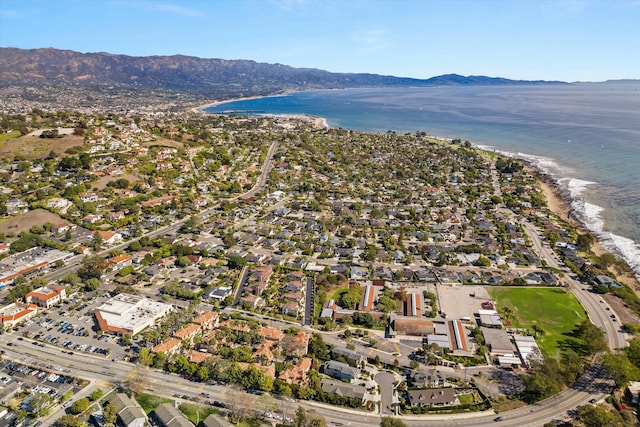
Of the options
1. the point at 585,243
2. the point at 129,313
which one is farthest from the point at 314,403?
the point at 585,243

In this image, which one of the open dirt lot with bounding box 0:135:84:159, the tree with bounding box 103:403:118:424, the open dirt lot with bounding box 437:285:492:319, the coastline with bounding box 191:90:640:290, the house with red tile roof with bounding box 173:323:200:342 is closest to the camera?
the tree with bounding box 103:403:118:424

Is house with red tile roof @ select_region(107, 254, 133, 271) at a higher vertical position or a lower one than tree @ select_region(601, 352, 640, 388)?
lower

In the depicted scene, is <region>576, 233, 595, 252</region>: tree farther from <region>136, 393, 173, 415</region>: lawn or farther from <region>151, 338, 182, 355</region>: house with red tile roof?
<region>136, 393, 173, 415</region>: lawn

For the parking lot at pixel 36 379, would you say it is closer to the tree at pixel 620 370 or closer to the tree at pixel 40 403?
the tree at pixel 40 403

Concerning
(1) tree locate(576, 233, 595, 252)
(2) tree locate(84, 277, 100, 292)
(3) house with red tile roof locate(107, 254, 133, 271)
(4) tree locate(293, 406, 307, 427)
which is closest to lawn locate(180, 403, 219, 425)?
(4) tree locate(293, 406, 307, 427)

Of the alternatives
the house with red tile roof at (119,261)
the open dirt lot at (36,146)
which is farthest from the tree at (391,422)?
the open dirt lot at (36,146)

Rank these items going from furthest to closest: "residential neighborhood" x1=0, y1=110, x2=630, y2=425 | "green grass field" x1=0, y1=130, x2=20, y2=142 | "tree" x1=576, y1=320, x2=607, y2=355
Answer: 1. "green grass field" x1=0, y1=130, x2=20, y2=142
2. "tree" x1=576, y1=320, x2=607, y2=355
3. "residential neighborhood" x1=0, y1=110, x2=630, y2=425
